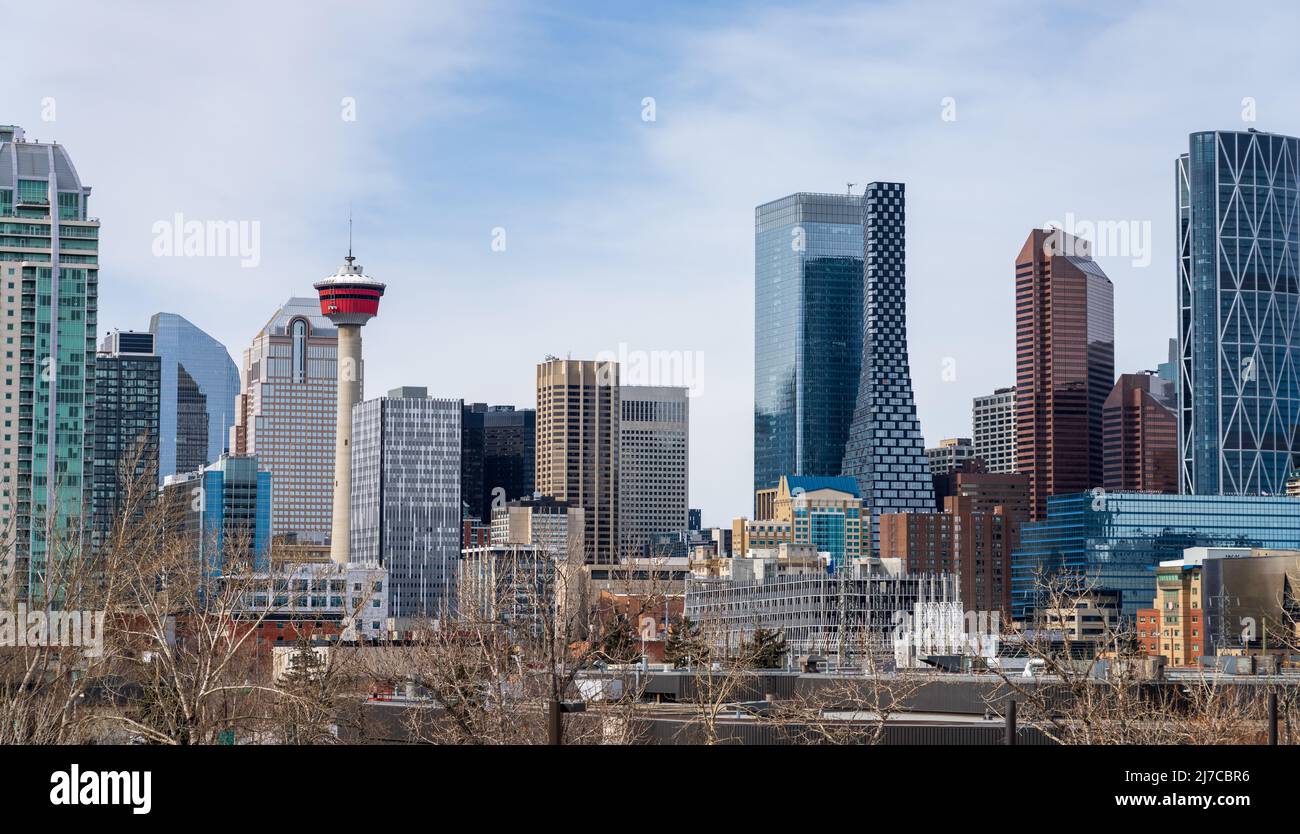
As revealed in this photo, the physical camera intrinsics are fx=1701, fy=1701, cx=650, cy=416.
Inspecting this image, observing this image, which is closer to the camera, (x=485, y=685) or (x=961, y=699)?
(x=485, y=685)

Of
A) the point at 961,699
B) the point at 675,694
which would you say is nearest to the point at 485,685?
the point at 961,699
